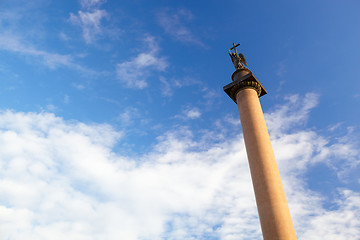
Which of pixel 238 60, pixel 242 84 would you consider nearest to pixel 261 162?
pixel 242 84

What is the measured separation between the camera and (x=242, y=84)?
21.2 metres

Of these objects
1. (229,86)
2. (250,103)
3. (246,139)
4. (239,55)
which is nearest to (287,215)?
(246,139)

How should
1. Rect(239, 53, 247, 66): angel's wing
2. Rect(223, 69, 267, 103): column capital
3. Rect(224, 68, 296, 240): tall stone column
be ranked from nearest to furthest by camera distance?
Rect(224, 68, 296, 240): tall stone column
Rect(223, 69, 267, 103): column capital
Rect(239, 53, 247, 66): angel's wing

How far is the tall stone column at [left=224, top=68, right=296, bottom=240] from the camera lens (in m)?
15.1

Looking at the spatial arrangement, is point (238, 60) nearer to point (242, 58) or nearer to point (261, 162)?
Answer: point (242, 58)

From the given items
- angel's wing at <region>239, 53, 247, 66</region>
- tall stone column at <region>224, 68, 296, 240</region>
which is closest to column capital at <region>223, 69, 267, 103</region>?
tall stone column at <region>224, 68, 296, 240</region>

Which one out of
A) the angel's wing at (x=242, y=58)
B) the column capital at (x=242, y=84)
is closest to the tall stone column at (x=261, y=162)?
the column capital at (x=242, y=84)

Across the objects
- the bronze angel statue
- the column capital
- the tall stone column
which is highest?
the bronze angel statue

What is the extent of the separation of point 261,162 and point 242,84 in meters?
6.81

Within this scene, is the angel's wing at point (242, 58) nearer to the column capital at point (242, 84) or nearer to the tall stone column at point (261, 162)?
the column capital at point (242, 84)

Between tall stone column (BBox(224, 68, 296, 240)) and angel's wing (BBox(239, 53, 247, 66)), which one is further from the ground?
angel's wing (BBox(239, 53, 247, 66))

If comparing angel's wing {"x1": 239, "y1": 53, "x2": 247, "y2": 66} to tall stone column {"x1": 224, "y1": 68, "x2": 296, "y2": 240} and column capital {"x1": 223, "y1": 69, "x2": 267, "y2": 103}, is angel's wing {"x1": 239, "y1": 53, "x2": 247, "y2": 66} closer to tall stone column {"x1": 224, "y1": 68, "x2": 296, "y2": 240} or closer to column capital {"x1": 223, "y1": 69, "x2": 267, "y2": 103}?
column capital {"x1": 223, "y1": 69, "x2": 267, "y2": 103}

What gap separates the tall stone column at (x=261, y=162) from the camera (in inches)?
596

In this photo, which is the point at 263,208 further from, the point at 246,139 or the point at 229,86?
the point at 229,86
